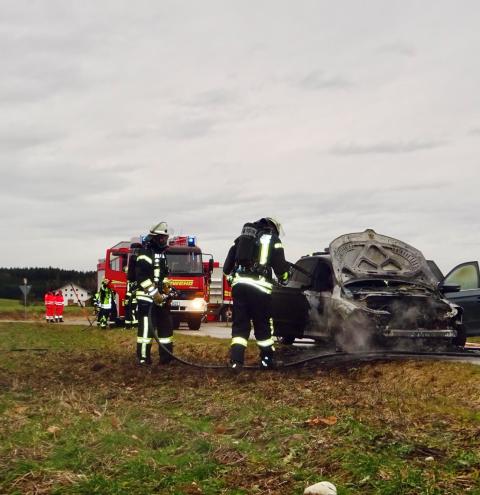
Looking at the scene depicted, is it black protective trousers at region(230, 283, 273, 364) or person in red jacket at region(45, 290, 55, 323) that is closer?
black protective trousers at region(230, 283, 273, 364)

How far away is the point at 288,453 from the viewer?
475 centimetres

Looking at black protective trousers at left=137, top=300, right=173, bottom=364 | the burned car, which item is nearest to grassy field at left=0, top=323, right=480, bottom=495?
the burned car

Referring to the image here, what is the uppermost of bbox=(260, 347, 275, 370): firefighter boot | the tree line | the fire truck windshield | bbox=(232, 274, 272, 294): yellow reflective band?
the tree line

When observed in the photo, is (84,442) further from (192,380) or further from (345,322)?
(345,322)

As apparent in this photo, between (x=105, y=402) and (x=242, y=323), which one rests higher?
(x=242, y=323)

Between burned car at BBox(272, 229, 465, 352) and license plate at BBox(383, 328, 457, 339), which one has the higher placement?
burned car at BBox(272, 229, 465, 352)

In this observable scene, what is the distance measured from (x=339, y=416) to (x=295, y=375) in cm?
323

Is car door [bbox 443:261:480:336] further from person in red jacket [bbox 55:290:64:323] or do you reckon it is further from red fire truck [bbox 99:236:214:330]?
person in red jacket [bbox 55:290:64:323]

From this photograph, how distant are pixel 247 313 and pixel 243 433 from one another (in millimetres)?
4134

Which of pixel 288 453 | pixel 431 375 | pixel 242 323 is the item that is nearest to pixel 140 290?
pixel 242 323

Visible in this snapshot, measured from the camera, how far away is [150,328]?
10.3m

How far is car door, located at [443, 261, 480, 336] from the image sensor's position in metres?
11.5

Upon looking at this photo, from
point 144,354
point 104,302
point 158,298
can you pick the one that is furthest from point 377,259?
point 104,302

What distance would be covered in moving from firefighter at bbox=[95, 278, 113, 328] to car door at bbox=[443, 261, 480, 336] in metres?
14.4
